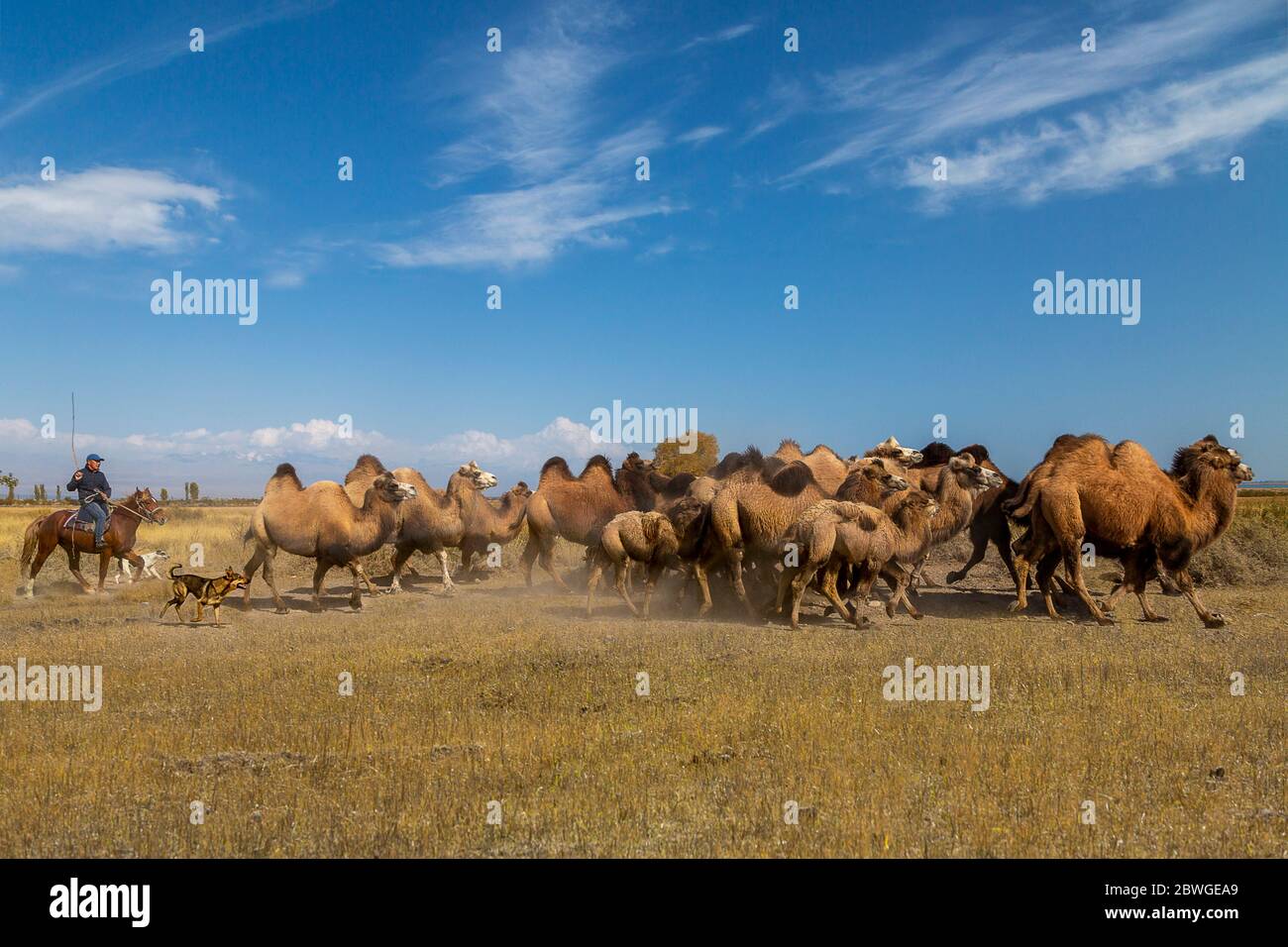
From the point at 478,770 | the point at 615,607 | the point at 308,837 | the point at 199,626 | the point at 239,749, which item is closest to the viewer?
the point at 308,837

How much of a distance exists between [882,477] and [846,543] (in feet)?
6.35

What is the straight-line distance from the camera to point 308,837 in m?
6.18

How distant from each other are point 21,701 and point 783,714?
7713mm

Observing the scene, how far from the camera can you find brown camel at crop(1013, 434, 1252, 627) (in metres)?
15.1

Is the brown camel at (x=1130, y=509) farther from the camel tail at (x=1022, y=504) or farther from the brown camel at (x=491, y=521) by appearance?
the brown camel at (x=491, y=521)

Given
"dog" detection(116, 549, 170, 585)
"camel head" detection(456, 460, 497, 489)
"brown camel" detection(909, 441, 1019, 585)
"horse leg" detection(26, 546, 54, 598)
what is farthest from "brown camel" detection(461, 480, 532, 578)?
"brown camel" detection(909, 441, 1019, 585)

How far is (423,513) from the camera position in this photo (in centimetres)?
2022

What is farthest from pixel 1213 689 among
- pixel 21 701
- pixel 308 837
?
pixel 21 701

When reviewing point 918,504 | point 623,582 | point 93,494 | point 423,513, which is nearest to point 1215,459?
point 918,504

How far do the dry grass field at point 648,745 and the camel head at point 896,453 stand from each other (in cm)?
481

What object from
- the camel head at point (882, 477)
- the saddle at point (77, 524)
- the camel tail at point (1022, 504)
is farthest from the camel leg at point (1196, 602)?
the saddle at point (77, 524)
